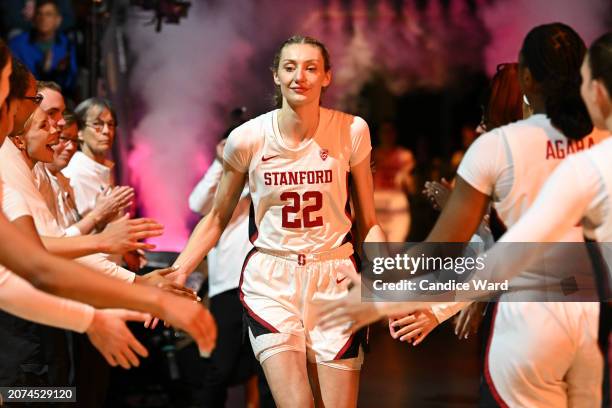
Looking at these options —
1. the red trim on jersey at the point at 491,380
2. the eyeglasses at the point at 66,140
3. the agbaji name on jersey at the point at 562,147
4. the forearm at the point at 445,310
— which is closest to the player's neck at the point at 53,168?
the eyeglasses at the point at 66,140

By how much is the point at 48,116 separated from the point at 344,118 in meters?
1.28

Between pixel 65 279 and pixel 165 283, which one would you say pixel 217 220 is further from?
pixel 65 279

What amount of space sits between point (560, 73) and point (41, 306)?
5.61 feet

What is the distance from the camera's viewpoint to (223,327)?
19.0 feet

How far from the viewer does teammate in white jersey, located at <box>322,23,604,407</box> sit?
314 centimetres

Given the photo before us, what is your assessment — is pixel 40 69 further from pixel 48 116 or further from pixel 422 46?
pixel 422 46

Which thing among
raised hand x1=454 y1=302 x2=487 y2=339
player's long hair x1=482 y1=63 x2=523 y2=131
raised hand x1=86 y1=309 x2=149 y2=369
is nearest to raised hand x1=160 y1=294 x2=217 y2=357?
raised hand x1=86 y1=309 x2=149 y2=369

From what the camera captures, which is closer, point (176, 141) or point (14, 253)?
point (14, 253)

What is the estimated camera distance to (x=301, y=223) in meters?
4.27

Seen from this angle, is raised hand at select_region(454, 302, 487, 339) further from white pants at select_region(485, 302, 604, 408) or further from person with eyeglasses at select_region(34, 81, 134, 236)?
person with eyeglasses at select_region(34, 81, 134, 236)

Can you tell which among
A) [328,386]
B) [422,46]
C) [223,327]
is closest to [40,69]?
[223,327]

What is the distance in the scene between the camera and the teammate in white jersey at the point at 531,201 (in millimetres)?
3145

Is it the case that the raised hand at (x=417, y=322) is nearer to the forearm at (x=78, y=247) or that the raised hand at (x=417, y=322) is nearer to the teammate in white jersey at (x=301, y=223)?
the teammate in white jersey at (x=301, y=223)

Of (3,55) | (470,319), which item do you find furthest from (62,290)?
(470,319)
